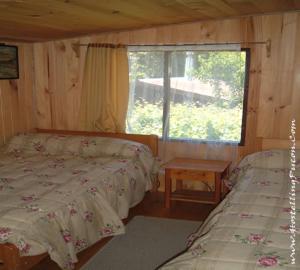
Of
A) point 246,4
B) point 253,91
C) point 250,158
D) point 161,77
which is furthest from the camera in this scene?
point 161,77

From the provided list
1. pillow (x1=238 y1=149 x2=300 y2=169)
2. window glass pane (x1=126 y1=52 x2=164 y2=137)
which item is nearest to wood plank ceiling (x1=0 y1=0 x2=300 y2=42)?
window glass pane (x1=126 y1=52 x2=164 y2=137)

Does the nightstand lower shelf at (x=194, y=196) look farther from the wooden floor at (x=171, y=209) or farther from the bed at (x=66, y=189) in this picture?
the bed at (x=66, y=189)

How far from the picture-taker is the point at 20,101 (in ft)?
13.6

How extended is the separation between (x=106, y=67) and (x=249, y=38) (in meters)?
1.50

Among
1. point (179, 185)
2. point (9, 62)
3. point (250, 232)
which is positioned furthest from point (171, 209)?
point (9, 62)

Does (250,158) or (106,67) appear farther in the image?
(106,67)

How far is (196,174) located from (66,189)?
130 centimetres

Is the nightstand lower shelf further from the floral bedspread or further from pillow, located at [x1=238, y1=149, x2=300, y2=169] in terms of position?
the floral bedspread

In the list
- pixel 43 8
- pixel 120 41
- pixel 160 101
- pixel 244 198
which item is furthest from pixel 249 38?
pixel 43 8

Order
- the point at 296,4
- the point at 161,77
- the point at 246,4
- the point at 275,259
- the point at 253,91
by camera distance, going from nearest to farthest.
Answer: the point at 275,259, the point at 246,4, the point at 296,4, the point at 253,91, the point at 161,77

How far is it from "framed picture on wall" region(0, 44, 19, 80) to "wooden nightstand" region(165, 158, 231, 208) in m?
1.94

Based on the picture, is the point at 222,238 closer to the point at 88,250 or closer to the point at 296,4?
the point at 88,250

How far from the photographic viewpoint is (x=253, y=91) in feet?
11.9

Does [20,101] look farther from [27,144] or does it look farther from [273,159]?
[273,159]
